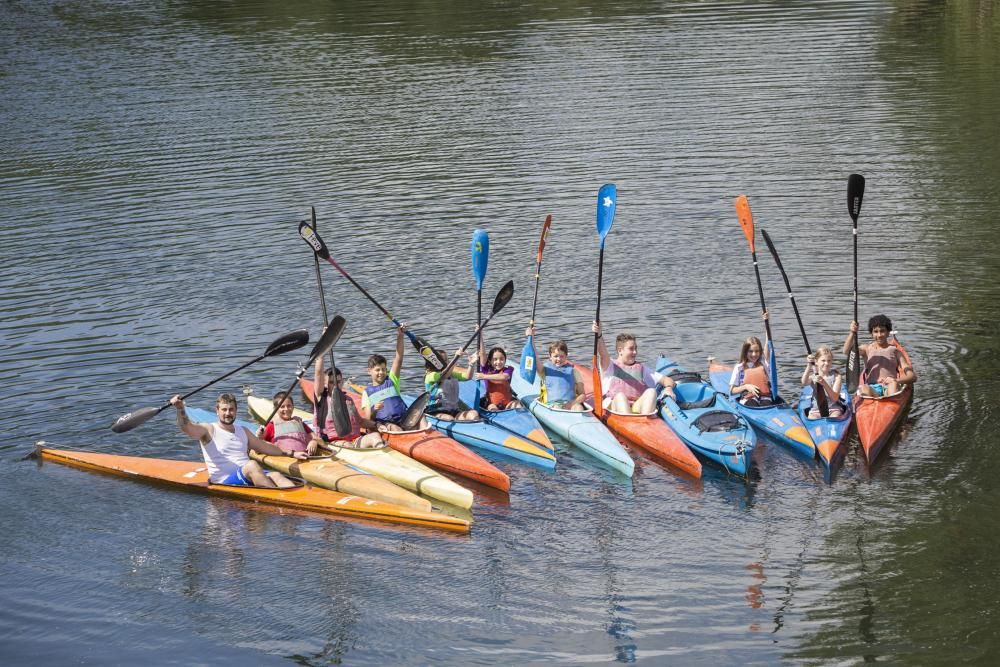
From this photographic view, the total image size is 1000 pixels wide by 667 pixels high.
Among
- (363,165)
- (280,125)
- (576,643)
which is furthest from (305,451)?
(280,125)

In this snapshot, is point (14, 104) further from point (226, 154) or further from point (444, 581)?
point (444, 581)

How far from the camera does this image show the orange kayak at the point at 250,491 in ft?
42.9

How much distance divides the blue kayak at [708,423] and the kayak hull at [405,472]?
285 centimetres

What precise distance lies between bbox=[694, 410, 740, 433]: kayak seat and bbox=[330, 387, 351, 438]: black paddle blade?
4.11 meters

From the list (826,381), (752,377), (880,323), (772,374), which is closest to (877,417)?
(826,381)

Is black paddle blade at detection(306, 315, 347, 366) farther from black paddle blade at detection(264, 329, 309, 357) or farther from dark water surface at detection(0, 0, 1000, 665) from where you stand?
dark water surface at detection(0, 0, 1000, 665)

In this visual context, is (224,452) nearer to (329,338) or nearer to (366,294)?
(329,338)

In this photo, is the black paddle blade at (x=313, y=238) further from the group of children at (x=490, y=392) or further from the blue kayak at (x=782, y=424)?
the blue kayak at (x=782, y=424)

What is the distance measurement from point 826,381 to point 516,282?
7.45 meters

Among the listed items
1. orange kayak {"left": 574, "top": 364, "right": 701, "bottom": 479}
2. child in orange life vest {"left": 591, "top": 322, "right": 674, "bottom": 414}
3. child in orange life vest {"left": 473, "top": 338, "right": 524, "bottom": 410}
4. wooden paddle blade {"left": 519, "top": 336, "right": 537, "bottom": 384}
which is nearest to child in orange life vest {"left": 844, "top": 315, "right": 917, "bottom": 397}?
child in orange life vest {"left": 591, "top": 322, "right": 674, "bottom": 414}

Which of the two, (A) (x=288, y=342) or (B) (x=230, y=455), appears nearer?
(B) (x=230, y=455)

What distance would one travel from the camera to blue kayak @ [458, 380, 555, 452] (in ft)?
48.2

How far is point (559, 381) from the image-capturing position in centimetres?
1580

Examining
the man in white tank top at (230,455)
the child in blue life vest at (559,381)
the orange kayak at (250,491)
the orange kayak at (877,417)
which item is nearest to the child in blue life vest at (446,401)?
the child in blue life vest at (559,381)
